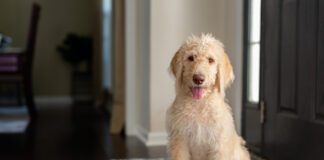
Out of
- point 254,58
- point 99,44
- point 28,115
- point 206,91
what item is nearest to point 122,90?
point 254,58

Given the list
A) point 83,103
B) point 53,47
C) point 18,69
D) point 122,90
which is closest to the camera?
point 122,90

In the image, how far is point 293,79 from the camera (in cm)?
235

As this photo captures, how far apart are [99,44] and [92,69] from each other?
94 centimetres

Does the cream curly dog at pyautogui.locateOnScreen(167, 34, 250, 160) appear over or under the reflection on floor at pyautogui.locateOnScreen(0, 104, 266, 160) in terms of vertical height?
over

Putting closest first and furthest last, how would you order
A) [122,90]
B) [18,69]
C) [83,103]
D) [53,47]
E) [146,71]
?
[146,71] < [122,90] < [18,69] < [83,103] < [53,47]

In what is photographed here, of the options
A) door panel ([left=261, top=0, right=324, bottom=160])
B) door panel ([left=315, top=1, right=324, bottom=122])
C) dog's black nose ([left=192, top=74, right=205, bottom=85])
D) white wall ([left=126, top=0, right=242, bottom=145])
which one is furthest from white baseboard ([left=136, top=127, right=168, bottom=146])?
dog's black nose ([left=192, top=74, right=205, bottom=85])

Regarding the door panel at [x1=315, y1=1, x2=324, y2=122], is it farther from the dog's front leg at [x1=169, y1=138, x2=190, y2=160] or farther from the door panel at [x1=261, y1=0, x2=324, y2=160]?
the dog's front leg at [x1=169, y1=138, x2=190, y2=160]

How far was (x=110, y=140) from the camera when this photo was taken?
3.58m

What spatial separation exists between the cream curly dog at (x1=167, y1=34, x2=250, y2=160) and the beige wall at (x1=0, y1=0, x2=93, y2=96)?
20.2ft

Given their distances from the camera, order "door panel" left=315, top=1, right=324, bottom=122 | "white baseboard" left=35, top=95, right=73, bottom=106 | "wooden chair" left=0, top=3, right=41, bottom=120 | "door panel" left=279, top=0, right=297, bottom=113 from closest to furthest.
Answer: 1. "door panel" left=315, top=1, right=324, bottom=122
2. "door panel" left=279, top=0, right=297, bottom=113
3. "wooden chair" left=0, top=3, right=41, bottom=120
4. "white baseboard" left=35, top=95, right=73, bottom=106

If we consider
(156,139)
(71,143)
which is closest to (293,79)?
(156,139)

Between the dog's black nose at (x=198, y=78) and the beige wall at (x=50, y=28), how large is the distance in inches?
247

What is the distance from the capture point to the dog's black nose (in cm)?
171

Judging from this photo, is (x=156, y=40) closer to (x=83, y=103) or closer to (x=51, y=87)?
(x=83, y=103)
